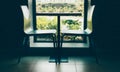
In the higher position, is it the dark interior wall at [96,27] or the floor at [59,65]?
the dark interior wall at [96,27]

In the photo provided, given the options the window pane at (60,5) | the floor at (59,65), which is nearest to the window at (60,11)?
the window pane at (60,5)

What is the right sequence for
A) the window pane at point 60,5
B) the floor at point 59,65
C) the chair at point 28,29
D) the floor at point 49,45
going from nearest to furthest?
the floor at point 59,65
the chair at point 28,29
the floor at point 49,45
the window pane at point 60,5

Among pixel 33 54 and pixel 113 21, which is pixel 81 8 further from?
pixel 33 54

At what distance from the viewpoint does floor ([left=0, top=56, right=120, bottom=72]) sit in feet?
11.4

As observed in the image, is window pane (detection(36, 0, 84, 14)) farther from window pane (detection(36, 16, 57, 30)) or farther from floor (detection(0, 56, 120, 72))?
floor (detection(0, 56, 120, 72))

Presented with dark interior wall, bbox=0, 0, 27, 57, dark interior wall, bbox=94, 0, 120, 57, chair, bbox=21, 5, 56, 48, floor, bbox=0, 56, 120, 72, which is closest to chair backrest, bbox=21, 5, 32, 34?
chair, bbox=21, 5, 56, 48

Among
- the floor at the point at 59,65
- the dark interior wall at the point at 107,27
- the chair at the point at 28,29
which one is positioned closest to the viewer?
the floor at the point at 59,65

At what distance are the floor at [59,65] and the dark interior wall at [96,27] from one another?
14.1 inches

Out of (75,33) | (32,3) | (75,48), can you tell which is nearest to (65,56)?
(75,48)

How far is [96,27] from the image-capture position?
421cm

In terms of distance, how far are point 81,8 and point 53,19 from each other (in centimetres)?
58

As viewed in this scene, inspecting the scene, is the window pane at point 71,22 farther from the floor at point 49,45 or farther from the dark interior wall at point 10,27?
the dark interior wall at point 10,27

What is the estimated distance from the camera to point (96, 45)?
4.26 metres

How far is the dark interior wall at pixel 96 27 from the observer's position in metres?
4.17
